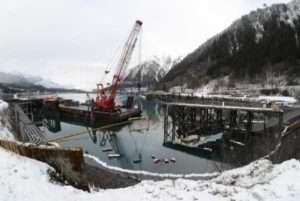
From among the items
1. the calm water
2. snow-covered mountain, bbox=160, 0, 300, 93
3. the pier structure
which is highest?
snow-covered mountain, bbox=160, 0, 300, 93

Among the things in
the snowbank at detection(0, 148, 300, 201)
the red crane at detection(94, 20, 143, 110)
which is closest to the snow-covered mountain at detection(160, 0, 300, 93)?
the red crane at detection(94, 20, 143, 110)

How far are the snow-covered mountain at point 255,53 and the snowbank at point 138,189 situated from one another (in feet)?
194

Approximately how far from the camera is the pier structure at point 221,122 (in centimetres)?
2727

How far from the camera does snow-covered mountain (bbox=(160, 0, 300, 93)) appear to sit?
255ft

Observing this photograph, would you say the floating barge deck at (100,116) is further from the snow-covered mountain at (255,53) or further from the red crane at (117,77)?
the snow-covered mountain at (255,53)

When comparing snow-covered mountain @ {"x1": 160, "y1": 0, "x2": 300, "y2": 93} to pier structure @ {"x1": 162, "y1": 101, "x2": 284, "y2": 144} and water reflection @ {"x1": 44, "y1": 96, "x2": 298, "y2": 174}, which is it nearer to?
Result: pier structure @ {"x1": 162, "y1": 101, "x2": 284, "y2": 144}

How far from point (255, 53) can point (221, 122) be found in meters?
66.3

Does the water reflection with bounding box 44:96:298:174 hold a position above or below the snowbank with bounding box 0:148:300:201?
below

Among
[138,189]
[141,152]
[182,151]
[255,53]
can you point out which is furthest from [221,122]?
[255,53]

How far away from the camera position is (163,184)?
10.2 meters

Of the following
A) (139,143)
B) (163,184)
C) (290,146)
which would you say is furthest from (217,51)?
(163,184)

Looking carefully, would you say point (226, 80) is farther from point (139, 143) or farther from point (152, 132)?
point (139, 143)

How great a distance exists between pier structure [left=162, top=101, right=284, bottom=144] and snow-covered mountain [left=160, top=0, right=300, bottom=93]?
A: 3539 centimetres

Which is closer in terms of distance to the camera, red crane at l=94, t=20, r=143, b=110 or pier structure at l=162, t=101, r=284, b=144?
pier structure at l=162, t=101, r=284, b=144
